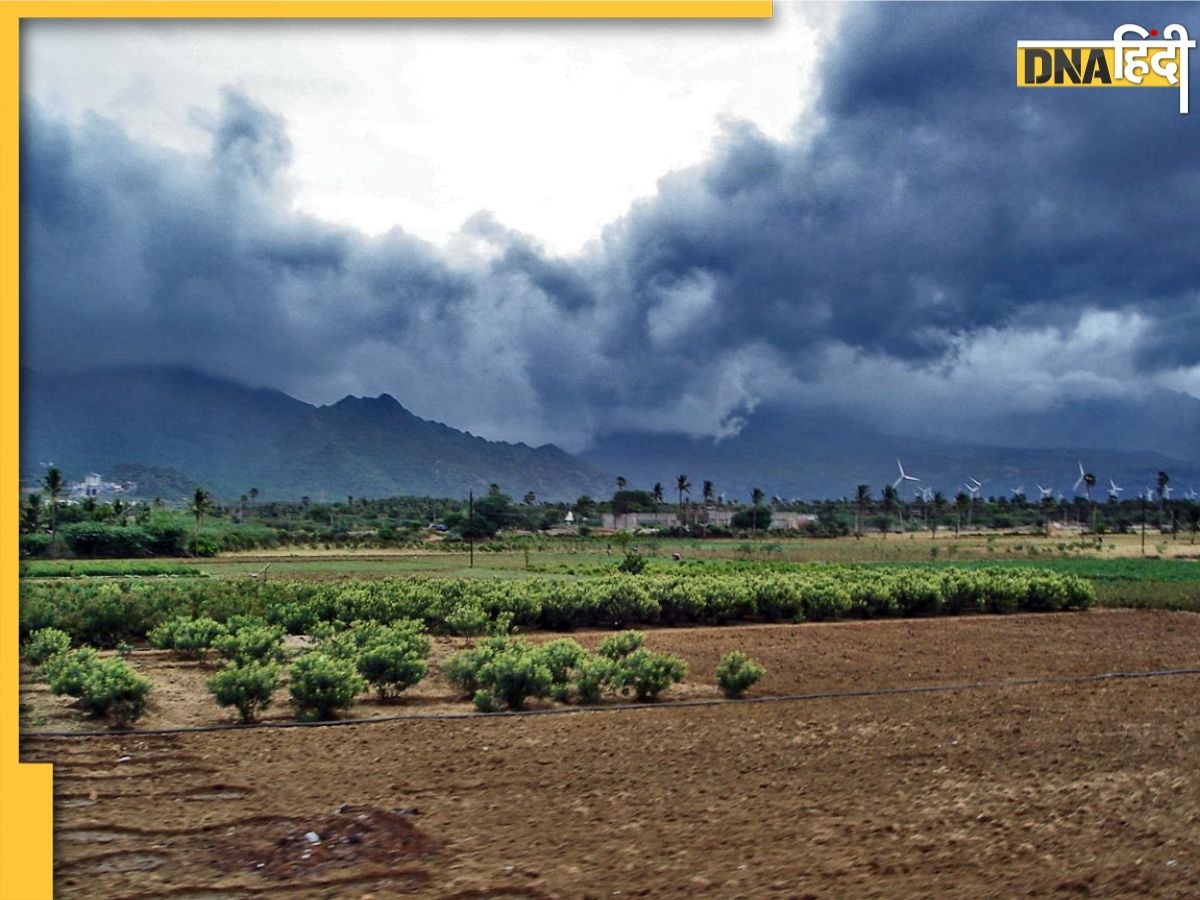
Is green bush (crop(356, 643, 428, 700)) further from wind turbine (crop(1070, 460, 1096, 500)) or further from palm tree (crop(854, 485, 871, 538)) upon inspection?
wind turbine (crop(1070, 460, 1096, 500))

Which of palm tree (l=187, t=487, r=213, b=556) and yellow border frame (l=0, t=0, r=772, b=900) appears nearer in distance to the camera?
yellow border frame (l=0, t=0, r=772, b=900)

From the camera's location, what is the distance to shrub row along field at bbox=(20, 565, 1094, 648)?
632 inches

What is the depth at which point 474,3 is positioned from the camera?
14.9 ft

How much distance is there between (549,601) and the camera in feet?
63.0

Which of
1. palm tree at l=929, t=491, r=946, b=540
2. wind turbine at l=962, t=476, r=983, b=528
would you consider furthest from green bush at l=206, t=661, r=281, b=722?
wind turbine at l=962, t=476, r=983, b=528

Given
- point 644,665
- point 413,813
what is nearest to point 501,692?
point 644,665

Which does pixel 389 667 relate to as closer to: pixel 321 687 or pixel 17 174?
pixel 321 687

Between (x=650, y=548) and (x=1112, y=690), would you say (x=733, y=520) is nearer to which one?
(x=650, y=548)

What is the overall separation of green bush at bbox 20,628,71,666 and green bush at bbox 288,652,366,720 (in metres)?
4.22

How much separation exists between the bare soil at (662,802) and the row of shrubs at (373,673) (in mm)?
513

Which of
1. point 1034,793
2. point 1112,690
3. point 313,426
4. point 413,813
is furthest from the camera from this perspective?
point 313,426

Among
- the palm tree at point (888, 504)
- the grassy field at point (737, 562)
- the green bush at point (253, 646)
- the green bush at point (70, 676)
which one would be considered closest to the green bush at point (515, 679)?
the green bush at point (253, 646)

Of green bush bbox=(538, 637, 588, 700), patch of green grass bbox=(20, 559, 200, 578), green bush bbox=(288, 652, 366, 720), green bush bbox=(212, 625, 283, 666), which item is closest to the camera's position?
green bush bbox=(288, 652, 366, 720)

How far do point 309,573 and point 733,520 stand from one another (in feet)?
214
